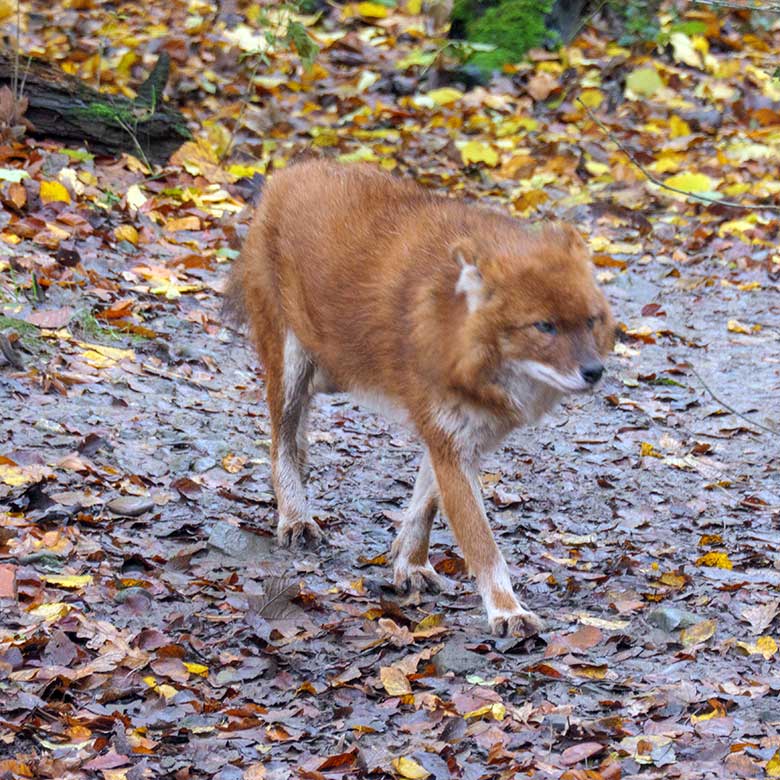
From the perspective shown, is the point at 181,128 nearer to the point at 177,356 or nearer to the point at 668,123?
the point at 177,356

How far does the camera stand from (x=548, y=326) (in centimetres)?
485

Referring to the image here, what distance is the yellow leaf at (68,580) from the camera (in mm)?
5094

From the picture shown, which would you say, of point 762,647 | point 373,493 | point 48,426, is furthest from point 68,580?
point 762,647

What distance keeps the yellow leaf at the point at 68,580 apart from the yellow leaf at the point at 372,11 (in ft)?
34.1

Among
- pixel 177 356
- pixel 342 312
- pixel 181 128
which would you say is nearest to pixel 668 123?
pixel 181 128

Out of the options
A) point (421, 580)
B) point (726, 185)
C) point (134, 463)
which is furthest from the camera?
point (726, 185)

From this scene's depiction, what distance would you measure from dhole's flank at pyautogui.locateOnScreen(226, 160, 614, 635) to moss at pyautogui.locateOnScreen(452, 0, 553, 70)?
7076mm

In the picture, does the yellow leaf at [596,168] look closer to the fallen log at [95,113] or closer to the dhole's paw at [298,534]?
the fallen log at [95,113]

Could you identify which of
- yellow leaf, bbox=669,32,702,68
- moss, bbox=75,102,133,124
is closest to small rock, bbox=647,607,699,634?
moss, bbox=75,102,133,124

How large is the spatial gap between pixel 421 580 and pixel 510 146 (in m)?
6.62

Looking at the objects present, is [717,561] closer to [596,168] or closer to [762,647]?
[762,647]

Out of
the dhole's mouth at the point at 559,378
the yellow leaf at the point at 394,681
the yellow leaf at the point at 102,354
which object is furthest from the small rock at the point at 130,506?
the dhole's mouth at the point at 559,378

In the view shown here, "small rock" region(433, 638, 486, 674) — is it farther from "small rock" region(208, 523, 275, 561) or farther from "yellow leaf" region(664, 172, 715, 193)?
"yellow leaf" region(664, 172, 715, 193)

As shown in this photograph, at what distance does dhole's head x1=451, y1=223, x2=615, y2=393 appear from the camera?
4828 mm
